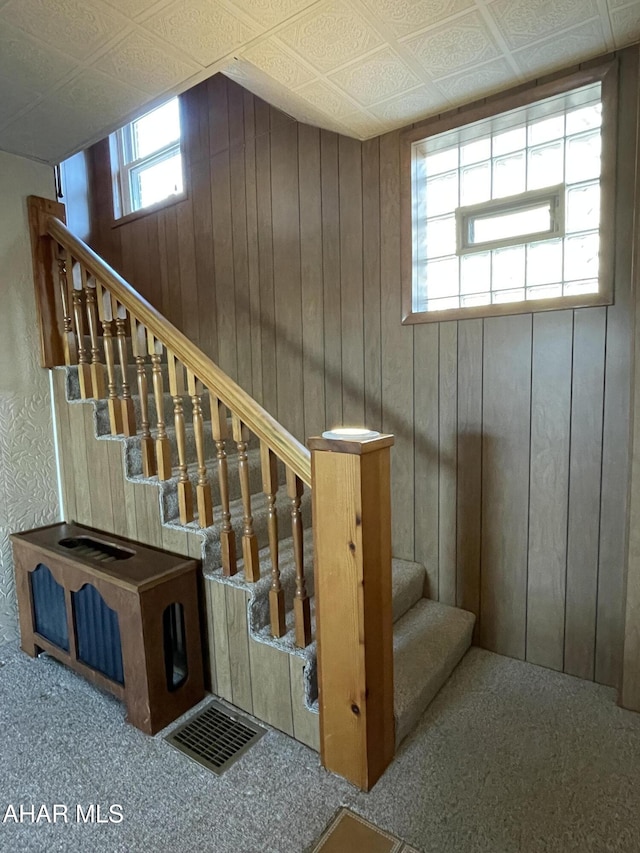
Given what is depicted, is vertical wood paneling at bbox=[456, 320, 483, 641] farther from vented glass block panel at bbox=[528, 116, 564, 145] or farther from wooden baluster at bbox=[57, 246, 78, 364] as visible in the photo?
wooden baluster at bbox=[57, 246, 78, 364]

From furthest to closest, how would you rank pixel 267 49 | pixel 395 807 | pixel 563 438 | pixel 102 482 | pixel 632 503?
pixel 102 482, pixel 563 438, pixel 632 503, pixel 267 49, pixel 395 807

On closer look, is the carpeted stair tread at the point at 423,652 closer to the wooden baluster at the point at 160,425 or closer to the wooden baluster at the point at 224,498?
the wooden baluster at the point at 224,498

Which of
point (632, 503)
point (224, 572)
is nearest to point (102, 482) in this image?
point (224, 572)

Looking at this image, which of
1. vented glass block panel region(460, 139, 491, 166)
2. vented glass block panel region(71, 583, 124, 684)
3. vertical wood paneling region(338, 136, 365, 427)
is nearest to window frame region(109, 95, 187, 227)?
vertical wood paneling region(338, 136, 365, 427)

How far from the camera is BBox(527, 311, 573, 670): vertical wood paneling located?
202 cm

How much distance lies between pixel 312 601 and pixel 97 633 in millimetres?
922

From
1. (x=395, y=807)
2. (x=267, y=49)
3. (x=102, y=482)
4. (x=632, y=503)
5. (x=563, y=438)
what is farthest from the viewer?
(x=102, y=482)

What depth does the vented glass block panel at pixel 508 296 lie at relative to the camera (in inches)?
84.2

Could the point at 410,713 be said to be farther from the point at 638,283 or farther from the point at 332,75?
the point at 332,75

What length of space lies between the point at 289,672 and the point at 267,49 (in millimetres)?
2234

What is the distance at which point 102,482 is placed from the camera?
91.1 inches

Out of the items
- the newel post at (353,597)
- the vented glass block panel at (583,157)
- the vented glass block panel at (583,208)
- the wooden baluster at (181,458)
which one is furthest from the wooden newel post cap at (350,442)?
the vented glass block panel at (583,157)

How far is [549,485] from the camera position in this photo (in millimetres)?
2094

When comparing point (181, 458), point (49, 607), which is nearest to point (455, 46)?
point (181, 458)
